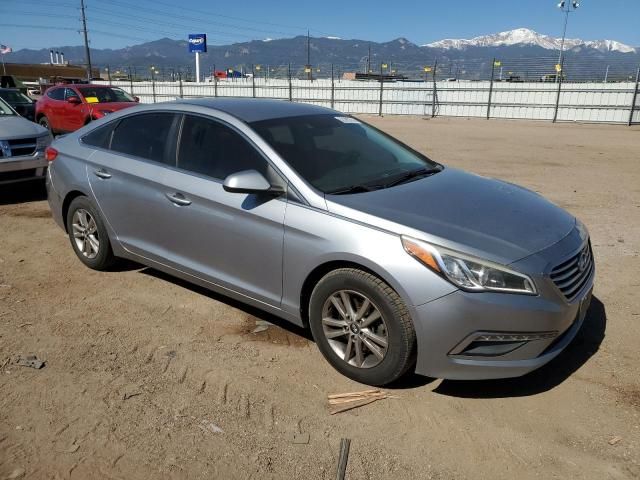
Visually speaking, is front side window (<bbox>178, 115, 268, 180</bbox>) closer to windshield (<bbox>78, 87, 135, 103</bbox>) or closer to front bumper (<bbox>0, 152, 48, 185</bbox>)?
front bumper (<bbox>0, 152, 48, 185</bbox>)

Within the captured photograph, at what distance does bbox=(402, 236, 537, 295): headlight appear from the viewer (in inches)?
108

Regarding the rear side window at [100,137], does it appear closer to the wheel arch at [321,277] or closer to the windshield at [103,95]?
the wheel arch at [321,277]

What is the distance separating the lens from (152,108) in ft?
14.6

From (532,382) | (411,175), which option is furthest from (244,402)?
(411,175)

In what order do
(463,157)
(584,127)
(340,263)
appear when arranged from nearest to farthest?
(340,263)
(463,157)
(584,127)

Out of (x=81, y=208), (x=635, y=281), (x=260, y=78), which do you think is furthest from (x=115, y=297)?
(x=260, y=78)

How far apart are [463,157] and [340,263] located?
10.3 metres

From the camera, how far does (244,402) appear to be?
3.05 meters

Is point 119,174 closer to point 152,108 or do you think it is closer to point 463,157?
point 152,108

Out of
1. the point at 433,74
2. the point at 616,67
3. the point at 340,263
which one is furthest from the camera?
the point at 433,74

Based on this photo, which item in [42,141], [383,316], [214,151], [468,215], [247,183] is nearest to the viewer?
[383,316]

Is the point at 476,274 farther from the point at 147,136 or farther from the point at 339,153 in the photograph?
the point at 147,136

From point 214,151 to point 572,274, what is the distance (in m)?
2.48

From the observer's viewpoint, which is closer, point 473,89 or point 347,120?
point 347,120
